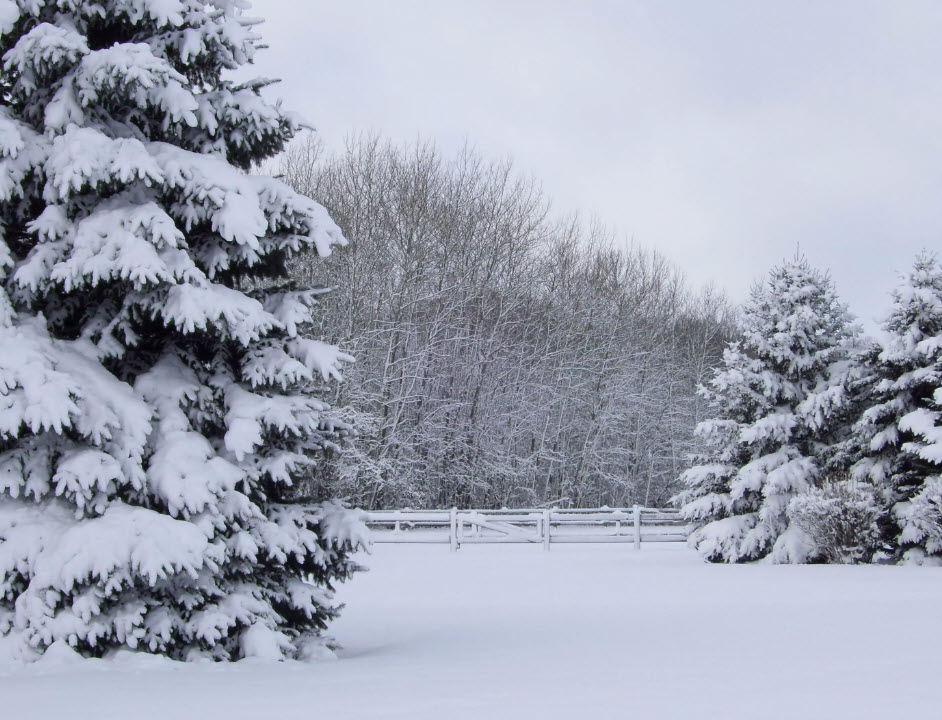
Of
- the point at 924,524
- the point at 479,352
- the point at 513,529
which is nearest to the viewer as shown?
the point at 924,524

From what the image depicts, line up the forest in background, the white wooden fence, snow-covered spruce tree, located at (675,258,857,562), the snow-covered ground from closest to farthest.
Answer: the snow-covered ground
snow-covered spruce tree, located at (675,258,857,562)
the white wooden fence
the forest in background

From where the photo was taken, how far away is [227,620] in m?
8.41

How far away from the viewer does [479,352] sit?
42.7m

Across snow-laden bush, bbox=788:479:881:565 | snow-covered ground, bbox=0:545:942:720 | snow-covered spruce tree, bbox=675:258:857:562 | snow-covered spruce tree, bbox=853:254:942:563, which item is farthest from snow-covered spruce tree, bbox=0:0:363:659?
snow-covered spruce tree, bbox=675:258:857:562

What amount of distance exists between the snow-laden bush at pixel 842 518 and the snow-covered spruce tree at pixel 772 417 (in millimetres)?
1230

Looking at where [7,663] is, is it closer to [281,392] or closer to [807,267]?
[281,392]

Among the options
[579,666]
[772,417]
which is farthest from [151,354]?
[772,417]

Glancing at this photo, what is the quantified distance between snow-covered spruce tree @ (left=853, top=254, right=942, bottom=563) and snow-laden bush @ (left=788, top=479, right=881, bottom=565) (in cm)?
51

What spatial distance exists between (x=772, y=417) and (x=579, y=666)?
1472cm

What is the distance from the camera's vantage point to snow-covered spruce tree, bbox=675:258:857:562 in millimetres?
22016

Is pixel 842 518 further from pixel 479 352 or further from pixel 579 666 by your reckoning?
pixel 479 352

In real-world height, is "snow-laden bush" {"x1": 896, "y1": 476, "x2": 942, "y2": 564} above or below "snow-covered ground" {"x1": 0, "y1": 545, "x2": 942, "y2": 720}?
above

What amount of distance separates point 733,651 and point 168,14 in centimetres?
772

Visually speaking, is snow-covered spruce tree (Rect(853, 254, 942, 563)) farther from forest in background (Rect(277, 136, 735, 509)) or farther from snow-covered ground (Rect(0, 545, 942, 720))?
forest in background (Rect(277, 136, 735, 509))
